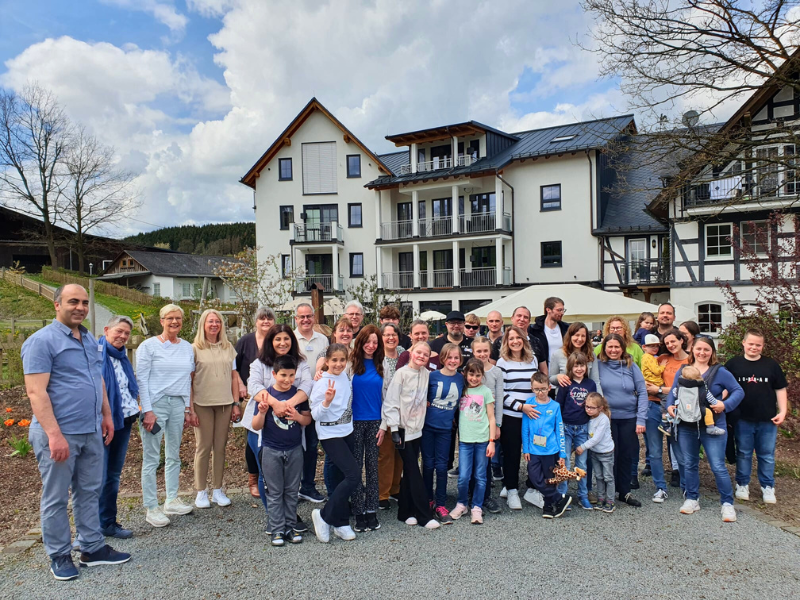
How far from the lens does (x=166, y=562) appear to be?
4043 millimetres

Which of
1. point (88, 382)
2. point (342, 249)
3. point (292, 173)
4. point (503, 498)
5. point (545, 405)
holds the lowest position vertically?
point (503, 498)

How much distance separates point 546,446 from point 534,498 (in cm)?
65

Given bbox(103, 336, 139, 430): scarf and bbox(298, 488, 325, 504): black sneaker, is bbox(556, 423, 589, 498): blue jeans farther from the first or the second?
bbox(103, 336, 139, 430): scarf

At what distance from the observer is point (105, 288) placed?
36875mm

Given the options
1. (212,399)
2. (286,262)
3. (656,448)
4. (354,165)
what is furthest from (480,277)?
(212,399)

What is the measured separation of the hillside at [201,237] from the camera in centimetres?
7688

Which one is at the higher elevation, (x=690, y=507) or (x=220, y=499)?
(x=220, y=499)

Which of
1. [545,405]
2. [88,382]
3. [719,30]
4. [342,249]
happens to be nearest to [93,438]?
[88,382]

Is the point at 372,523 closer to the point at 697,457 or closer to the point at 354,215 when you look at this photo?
Answer: the point at 697,457

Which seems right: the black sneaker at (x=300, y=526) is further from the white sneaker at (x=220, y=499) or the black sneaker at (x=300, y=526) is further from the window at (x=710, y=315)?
the window at (x=710, y=315)

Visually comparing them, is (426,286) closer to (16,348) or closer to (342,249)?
(342,249)

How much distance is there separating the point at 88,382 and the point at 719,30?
11460 millimetres

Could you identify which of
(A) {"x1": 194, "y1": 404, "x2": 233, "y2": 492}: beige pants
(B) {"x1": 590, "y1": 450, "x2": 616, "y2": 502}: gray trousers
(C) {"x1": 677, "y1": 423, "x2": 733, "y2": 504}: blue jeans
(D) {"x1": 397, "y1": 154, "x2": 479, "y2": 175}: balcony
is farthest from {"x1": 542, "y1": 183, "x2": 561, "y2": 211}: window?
(A) {"x1": 194, "y1": 404, "x2": 233, "y2": 492}: beige pants

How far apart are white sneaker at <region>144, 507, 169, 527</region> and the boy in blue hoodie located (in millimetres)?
3412
